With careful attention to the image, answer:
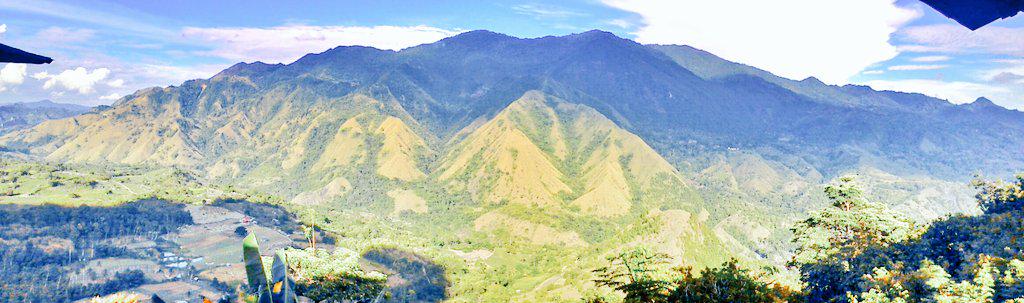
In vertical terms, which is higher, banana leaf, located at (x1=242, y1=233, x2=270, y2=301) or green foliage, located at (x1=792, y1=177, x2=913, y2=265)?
banana leaf, located at (x1=242, y1=233, x2=270, y2=301)

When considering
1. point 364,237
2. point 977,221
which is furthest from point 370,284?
point 364,237

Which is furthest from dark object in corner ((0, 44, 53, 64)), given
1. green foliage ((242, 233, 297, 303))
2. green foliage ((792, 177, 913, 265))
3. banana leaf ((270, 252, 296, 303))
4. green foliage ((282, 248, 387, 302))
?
green foliage ((792, 177, 913, 265))

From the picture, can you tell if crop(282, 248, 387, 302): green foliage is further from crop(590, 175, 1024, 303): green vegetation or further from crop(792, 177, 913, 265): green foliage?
crop(792, 177, 913, 265): green foliage

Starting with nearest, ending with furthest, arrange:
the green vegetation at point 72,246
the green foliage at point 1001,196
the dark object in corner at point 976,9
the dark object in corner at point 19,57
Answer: the dark object in corner at point 976,9 → the dark object in corner at point 19,57 → the green foliage at point 1001,196 → the green vegetation at point 72,246

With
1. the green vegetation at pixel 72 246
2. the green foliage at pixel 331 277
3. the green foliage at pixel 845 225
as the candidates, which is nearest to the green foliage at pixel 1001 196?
the green foliage at pixel 845 225

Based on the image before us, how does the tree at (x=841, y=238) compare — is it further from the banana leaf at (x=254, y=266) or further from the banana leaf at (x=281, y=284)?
the banana leaf at (x=254, y=266)
